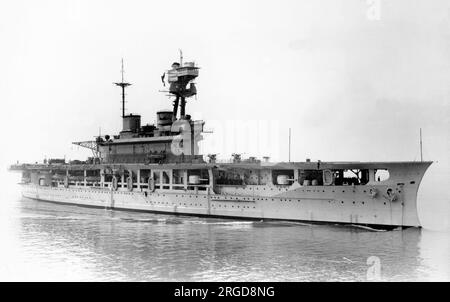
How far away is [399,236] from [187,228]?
10.6 meters

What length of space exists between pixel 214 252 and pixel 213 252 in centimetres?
4

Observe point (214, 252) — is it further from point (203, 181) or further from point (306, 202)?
point (203, 181)

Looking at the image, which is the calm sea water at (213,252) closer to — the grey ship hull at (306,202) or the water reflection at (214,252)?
the water reflection at (214,252)

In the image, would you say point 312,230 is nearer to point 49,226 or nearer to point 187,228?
point 187,228

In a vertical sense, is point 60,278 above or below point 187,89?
below

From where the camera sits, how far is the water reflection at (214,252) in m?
14.4

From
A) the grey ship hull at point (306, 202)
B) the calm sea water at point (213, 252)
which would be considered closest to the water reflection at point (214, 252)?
the calm sea water at point (213, 252)

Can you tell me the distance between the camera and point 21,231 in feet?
76.2

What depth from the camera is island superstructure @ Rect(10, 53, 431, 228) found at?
76.1 ft

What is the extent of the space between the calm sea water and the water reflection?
3 centimetres

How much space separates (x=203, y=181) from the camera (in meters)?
29.3

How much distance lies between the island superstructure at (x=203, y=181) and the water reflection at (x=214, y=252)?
1117 millimetres
